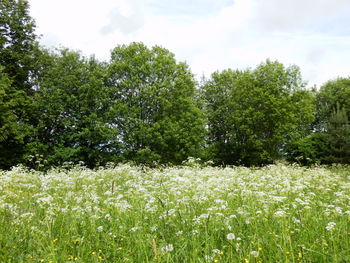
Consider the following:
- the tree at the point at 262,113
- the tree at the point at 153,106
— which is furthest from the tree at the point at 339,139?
the tree at the point at 153,106

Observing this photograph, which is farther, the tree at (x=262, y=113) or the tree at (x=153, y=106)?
the tree at (x=262, y=113)

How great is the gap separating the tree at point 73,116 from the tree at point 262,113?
662 inches

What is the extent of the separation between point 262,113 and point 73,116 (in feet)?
75.7

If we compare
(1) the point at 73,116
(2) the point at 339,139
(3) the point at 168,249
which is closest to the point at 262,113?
(2) the point at 339,139

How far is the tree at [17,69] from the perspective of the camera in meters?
25.4

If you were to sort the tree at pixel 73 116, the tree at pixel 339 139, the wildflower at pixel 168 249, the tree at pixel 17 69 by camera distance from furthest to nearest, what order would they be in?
the tree at pixel 339 139 < the tree at pixel 73 116 < the tree at pixel 17 69 < the wildflower at pixel 168 249

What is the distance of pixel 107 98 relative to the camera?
27.4 meters

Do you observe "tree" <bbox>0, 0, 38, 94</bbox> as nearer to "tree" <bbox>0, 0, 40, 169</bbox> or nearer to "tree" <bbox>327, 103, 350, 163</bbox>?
"tree" <bbox>0, 0, 40, 169</bbox>

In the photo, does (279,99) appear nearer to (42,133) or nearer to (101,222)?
(42,133)

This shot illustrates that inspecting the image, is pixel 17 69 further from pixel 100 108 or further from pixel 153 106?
pixel 153 106

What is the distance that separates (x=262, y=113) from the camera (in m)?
33.5

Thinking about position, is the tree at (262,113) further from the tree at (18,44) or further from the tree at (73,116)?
the tree at (18,44)

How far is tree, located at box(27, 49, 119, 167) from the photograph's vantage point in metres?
26.6

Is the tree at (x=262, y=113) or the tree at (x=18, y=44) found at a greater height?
the tree at (x=18, y=44)
